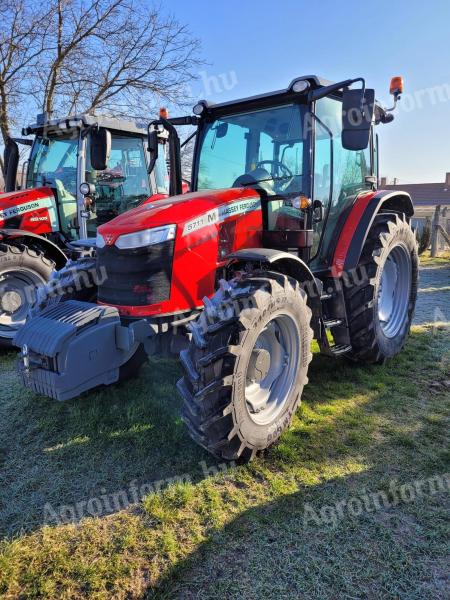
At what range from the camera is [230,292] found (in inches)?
105

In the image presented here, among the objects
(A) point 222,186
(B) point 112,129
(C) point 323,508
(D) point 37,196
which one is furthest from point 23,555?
(B) point 112,129

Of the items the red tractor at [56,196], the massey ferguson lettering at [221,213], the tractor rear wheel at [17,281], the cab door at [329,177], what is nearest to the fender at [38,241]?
the red tractor at [56,196]

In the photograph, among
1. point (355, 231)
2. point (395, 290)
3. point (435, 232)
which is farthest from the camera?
point (435, 232)

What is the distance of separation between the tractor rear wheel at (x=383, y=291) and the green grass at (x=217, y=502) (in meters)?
0.49

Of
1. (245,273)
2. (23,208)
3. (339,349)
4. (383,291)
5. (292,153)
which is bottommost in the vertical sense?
(339,349)

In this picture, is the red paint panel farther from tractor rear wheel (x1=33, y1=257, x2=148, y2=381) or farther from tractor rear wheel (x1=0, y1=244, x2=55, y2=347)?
tractor rear wheel (x1=0, y1=244, x2=55, y2=347)

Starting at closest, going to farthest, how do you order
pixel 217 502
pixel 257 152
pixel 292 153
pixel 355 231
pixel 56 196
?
pixel 217 502 → pixel 292 153 → pixel 257 152 → pixel 355 231 → pixel 56 196

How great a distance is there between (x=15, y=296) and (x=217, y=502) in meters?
3.85

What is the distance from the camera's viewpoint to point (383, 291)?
4574 mm

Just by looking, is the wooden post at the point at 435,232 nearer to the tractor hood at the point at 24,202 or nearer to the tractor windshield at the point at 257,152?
the tractor windshield at the point at 257,152

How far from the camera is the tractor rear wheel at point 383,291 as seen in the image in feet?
12.5

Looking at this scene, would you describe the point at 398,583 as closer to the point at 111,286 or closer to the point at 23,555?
the point at 23,555

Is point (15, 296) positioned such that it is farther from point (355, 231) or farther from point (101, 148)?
point (355, 231)

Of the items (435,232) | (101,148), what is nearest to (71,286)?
(101,148)
